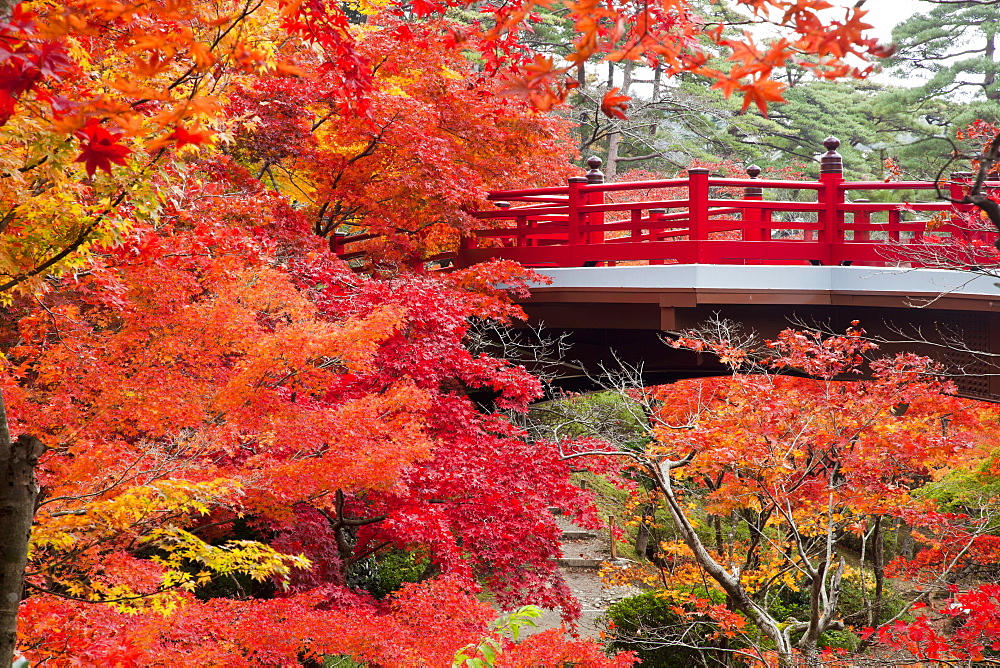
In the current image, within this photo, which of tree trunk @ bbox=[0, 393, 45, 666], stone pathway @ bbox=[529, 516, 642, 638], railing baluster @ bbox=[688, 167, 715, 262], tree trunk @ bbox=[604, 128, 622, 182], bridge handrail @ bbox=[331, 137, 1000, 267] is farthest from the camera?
tree trunk @ bbox=[604, 128, 622, 182]

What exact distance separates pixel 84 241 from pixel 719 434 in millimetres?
5859

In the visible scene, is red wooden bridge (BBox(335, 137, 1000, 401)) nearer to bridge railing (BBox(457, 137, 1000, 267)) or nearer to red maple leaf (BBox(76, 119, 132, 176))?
bridge railing (BBox(457, 137, 1000, 267))

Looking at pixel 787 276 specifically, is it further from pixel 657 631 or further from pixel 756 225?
pixel 657 631

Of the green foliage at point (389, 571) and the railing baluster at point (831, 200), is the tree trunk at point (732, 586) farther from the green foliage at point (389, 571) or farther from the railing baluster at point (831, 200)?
the green foliage at point (389, 571)

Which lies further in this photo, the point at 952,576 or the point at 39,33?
the point at 952,576

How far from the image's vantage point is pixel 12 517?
2.59 metres

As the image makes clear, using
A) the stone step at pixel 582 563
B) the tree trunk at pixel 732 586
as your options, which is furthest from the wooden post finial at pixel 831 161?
the stone step at pixel 582 563

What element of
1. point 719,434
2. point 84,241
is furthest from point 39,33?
point 719,434

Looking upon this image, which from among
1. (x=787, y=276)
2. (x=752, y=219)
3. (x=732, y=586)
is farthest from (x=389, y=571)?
(x=787, y=276)

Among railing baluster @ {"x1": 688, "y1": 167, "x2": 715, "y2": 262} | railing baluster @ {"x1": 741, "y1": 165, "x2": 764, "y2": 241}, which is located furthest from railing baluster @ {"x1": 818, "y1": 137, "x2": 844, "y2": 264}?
railing baluster @ {"x1": 688, "y1": 167, "x2": 715, "y2": 262}

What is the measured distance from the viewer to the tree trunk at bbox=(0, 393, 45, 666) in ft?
8.41

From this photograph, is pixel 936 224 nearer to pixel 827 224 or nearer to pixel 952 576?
pixel 827 224

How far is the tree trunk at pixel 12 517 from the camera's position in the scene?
2.56 meters

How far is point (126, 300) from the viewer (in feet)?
19.3
